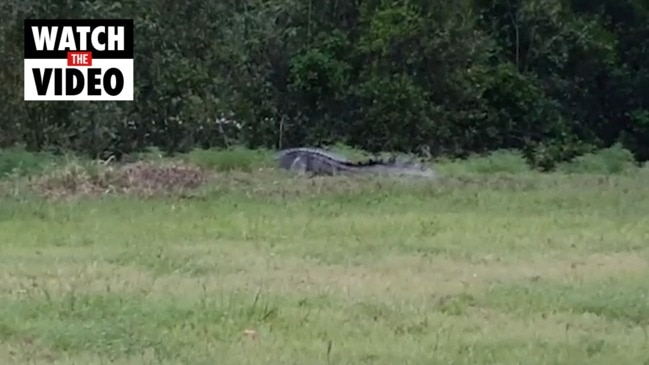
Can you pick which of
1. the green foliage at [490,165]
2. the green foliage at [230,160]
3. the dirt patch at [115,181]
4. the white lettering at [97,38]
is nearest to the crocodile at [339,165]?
the green foliage at [230,160]

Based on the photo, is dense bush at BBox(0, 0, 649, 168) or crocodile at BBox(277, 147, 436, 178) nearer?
crocodile at BBox(277, 147, 436, 178)

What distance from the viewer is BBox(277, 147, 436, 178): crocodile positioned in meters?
14.1

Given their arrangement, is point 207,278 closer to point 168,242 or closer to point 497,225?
point 168,242

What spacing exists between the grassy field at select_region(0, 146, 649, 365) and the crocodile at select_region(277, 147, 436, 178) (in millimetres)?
1580

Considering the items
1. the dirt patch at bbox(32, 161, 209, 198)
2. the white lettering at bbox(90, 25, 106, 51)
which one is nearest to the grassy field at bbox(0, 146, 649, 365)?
the dirt patch at bbox(32, 161, 209, 198)

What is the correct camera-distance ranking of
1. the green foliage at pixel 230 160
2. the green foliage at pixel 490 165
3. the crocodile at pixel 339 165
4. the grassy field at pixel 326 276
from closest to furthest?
the grassy field at pixel 326 276, the crocodile at pixel 339 165, the green foliage at pixel 230 160, the green foliage at pixel 490 165

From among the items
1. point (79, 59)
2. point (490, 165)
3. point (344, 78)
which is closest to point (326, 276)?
point (79, 59)

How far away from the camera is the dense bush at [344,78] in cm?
1627

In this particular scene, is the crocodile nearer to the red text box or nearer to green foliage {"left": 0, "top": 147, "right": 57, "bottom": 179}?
the red text box

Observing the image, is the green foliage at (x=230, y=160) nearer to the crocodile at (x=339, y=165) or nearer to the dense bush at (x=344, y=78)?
the crocodile at (x=339, y=165)

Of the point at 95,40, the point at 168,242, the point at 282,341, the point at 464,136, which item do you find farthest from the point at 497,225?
the point at 464,136

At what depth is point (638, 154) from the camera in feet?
64.4

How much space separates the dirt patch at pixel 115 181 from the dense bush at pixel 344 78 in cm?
311

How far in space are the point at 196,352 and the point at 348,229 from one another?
4270 mm
